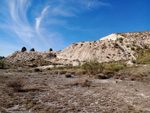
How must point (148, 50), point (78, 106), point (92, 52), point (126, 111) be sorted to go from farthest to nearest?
point (92, 52) → point (148, 50) → point (78, 106) → point (126, 111)

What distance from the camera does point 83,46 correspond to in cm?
4709

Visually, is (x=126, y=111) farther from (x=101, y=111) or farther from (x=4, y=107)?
(x=4, y=107)

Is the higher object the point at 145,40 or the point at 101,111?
the point at 145,40

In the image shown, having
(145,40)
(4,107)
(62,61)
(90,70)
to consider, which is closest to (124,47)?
(145,40)

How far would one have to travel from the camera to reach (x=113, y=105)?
5027 millimetres

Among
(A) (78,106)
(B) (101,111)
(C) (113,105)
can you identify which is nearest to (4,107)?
(A) (78,106)

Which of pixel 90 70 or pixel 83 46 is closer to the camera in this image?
pixel 90 70

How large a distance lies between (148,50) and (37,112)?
4127 centimetres

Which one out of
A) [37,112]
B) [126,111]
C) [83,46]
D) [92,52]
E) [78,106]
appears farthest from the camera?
[83,46]

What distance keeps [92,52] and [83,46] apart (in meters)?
6.77

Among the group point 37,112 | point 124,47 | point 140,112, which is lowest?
point 140,112

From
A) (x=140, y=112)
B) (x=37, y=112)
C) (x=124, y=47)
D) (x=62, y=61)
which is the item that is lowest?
(x=140, y=112)

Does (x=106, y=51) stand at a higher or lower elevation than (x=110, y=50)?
lower

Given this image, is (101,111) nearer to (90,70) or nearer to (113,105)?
(113,105)
